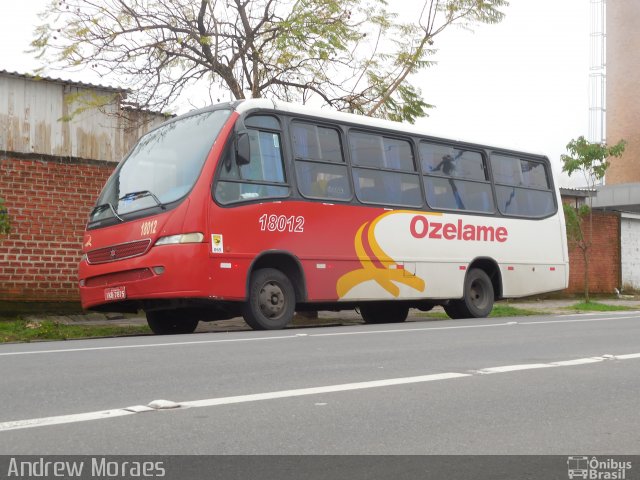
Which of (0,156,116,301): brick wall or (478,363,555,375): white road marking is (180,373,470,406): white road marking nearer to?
(478,363,555,375): white road marking

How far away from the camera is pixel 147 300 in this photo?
A: 1159 centimetres

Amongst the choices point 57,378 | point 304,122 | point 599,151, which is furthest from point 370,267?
point 599,151

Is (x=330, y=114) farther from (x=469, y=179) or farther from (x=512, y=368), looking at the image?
(x=512, y=368)

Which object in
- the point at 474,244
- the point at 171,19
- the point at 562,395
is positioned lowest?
the point at 562,395

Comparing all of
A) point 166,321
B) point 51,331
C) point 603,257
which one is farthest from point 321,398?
point 603,257

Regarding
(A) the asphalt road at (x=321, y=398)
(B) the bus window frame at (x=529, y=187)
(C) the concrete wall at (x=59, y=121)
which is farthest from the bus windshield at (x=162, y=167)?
(B) the bus window frame at (x=529, y=187)

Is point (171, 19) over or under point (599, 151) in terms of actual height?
over

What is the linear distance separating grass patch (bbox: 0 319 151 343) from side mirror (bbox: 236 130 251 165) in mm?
3250

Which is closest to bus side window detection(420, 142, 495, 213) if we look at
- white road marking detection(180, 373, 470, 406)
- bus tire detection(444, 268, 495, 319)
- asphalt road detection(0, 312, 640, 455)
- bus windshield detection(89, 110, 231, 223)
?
bus tire detection(444, 268, 495, 319)

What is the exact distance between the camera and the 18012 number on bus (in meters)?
11.9

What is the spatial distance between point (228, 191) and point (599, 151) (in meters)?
13.7

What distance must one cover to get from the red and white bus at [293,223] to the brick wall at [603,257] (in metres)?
9.97

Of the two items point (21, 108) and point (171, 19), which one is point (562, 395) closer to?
point (171, 19)
